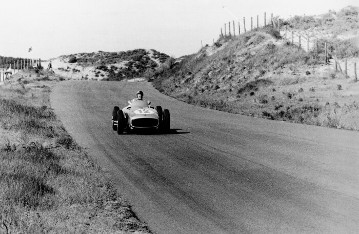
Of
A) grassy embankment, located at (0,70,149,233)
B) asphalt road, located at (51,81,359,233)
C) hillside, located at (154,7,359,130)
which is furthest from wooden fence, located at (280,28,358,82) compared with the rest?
grassy embankment, located at (0,70,149,233)

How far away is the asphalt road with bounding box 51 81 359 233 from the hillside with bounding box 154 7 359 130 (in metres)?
5.26

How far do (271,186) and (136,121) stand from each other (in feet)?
30.2

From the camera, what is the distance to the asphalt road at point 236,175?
Answer: 7125 mm

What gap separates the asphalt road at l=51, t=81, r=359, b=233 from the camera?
7125mm

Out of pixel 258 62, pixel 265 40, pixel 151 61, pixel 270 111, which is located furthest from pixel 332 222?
pixel 151 61

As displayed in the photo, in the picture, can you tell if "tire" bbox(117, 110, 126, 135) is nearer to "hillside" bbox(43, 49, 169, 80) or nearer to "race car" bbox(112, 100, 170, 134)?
"race car" bbox(112, 100, 170, 134)

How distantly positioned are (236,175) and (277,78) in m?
24.4

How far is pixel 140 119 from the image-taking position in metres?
17.6

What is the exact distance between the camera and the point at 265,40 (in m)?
42.3

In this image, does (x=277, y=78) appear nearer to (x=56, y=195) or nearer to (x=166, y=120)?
(x=166, y=120)

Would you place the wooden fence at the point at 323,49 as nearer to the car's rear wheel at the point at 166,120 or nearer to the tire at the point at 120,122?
the car's rear wheel at the point at 166,120

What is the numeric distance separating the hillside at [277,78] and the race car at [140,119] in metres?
6.99

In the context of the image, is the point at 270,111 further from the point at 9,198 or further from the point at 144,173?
the point at 9,198

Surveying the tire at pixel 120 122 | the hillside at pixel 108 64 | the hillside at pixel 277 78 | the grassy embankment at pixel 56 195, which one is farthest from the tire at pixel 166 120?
the hillside at pixel 108 64
